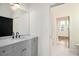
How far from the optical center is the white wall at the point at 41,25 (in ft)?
8.63

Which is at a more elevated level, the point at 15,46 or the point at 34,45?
the point at 15,46

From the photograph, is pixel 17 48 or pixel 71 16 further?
pixel 71 16

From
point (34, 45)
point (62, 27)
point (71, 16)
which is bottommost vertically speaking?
point (34, 45)

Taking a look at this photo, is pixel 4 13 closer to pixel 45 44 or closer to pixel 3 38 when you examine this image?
pixel 3 38

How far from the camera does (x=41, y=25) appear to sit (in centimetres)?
267

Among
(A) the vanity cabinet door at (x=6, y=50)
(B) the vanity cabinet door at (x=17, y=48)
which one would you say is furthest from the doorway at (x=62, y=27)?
(A) the vanity cabinet door at (x=6, y=50)

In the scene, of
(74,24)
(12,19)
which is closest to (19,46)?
(12,19)

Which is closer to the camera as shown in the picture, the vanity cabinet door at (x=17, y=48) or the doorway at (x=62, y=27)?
the vanity cabinet door at (x=17, y=48)

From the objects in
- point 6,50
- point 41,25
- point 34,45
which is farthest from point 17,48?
point 41,25

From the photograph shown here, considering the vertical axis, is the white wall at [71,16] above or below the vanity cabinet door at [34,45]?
above

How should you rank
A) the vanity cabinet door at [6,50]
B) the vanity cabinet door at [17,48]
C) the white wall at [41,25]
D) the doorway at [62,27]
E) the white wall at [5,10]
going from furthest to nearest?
the white wall at [41,25] → the doorway at [62,27] → the white wall at [5,10] → the vanity cabinet door at [17,48] → the vanity cabinet door at [6,50]

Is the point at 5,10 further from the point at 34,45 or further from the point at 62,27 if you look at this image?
the point at 62,27

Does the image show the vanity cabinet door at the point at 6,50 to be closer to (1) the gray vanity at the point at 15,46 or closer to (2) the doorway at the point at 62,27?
(1) the gray vanity at the point at 15,46

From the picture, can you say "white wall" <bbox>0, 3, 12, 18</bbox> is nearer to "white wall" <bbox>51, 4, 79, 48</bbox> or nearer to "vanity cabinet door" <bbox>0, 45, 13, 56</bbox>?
"vanity cabinet door" <bbox>0, 45, 13, 56</bbox>
